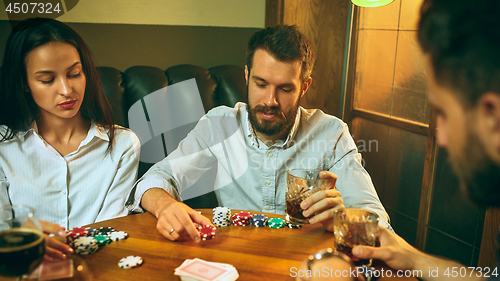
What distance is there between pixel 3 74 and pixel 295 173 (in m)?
1.31

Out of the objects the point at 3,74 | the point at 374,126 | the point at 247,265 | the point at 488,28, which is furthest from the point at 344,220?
the point at 374,126

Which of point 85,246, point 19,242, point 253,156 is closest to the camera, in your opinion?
point 19,242

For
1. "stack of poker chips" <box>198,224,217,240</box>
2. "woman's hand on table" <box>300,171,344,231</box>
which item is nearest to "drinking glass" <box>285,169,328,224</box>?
"woman's hand on table" <box>300,171,344,231</box>

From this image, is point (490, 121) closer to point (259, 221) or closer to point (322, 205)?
point (322, 205)

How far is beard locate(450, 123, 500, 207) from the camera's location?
630mm

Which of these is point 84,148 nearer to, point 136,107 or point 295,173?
point 136,107

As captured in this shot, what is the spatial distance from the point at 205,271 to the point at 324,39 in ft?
8.40

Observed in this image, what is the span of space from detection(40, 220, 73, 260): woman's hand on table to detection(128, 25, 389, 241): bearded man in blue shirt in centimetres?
50

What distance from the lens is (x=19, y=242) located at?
2.28 feet

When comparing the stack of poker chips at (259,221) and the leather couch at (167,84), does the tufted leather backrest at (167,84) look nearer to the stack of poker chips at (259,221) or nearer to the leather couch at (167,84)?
the leather couch at (167,84)

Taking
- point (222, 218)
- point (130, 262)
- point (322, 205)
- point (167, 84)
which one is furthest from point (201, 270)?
point (167, 84)

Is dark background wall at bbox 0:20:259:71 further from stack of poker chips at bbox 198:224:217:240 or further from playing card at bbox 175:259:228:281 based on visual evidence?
playing card at bbox 175:259:228:281

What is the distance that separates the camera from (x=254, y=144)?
1698mm

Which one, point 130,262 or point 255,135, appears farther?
point 255,135
